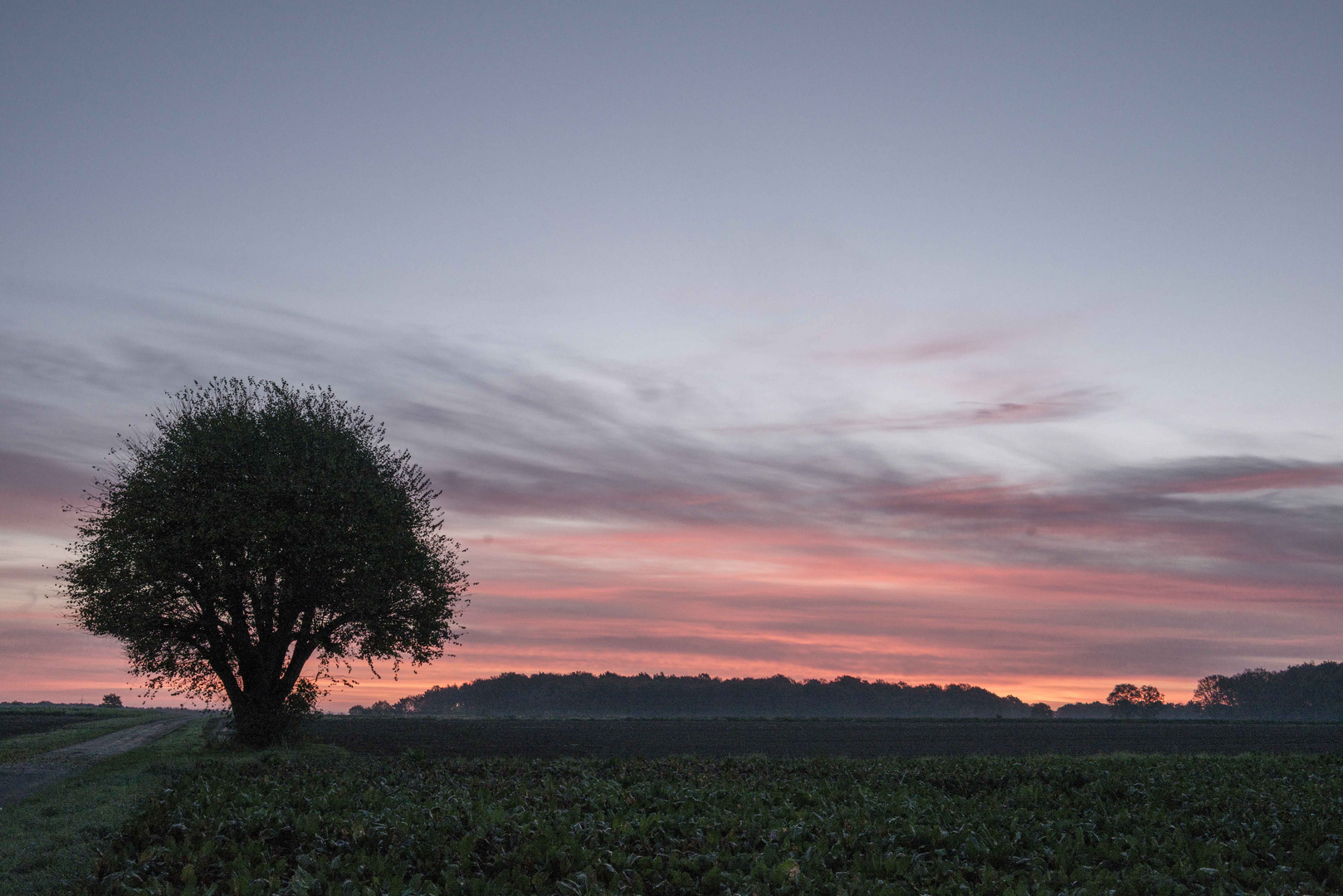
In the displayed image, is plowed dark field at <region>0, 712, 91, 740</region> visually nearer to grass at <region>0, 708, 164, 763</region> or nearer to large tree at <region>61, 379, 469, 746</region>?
Answer: grass at <region>0, 708, 164, 763</region>

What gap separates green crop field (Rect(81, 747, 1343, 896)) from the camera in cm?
1405

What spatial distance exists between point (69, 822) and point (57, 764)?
64.4 ft

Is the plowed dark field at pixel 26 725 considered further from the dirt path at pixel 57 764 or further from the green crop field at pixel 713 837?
the green crop field at pixel 713 837

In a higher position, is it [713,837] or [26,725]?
[713,837]

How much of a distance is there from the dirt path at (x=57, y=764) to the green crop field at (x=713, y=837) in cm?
624

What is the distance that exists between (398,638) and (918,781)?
25.4 metres

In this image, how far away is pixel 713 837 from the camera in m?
16.3

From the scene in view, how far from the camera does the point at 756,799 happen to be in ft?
70.0

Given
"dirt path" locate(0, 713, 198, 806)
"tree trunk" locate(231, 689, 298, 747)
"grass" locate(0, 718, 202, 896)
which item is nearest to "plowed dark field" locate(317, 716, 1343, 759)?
"tree trunk" locate(231, 689, 298, 747)

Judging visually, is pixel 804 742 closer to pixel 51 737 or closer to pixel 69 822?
pixel 51 737

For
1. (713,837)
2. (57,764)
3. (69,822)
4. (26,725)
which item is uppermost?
(713,837)

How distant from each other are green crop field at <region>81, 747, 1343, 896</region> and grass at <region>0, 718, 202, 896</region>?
0.71 metres

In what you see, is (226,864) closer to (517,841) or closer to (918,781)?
(517,841)

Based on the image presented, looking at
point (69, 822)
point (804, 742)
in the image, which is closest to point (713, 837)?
point (69, 822)
